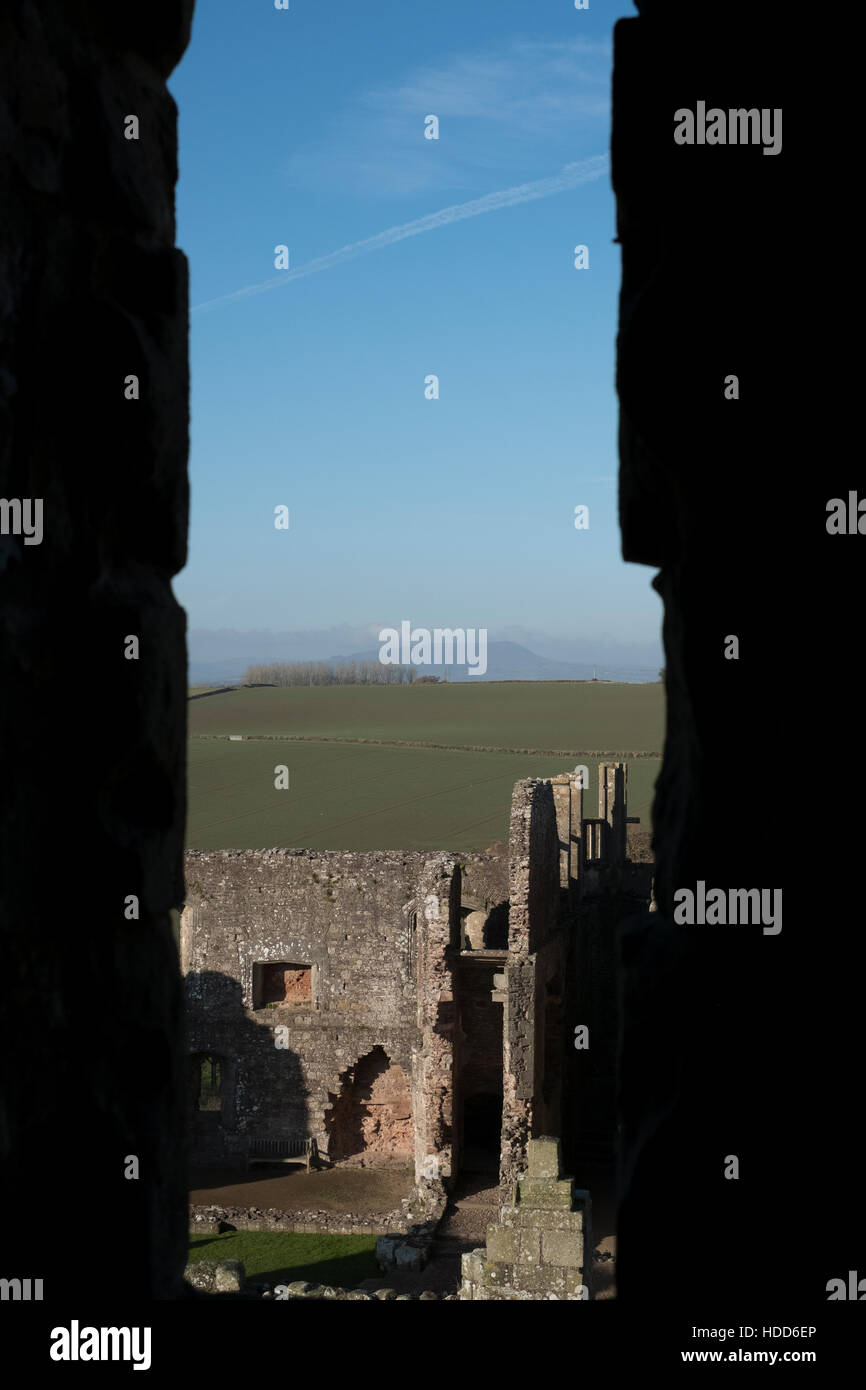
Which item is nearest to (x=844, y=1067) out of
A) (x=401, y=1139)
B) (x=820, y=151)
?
(x=820, y=151)

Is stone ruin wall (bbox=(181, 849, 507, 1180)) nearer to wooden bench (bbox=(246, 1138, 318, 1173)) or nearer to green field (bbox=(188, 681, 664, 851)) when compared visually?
wooden bench (bbox=(246, 1138, 318, 1173))

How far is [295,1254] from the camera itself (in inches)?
730

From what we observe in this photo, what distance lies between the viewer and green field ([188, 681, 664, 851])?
4219 centimetres

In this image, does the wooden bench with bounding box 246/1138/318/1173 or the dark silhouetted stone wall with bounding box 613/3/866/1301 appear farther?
the wooden bench with bounding box 246/1138/318/1173

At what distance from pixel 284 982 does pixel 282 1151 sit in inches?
114

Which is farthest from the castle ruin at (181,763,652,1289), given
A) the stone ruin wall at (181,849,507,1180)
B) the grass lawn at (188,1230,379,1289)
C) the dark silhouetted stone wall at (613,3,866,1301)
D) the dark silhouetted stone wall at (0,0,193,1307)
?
the dark silhouetted stone wall at (613,3,866,1301)

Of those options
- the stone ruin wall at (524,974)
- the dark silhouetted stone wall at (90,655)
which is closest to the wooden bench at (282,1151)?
the stone ruin wall at (524,974)

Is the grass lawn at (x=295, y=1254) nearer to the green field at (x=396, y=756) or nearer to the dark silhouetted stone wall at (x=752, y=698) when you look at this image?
the green field at (x=396, y=756)

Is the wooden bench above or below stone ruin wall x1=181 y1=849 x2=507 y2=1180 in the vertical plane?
below

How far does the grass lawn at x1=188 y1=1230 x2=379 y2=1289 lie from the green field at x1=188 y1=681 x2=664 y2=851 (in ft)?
51.3

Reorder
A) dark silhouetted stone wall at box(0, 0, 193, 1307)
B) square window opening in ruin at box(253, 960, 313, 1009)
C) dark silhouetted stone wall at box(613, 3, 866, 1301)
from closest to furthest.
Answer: dark silhouetted stone wall at box(613, 3, 866, 1301)
dark silhouetted stone wall at box(0, 0, 193, 1307)
square window opening in ruin at box(253, 960, 313, 1009)

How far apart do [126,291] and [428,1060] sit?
18914 millimetres
